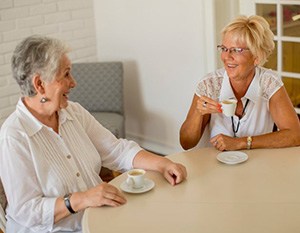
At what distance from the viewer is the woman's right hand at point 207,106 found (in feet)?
7.57

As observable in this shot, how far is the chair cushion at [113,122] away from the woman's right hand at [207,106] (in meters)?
1.32

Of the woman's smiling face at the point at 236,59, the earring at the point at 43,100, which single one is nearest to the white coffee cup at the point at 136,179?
the earring at the point at 43,100

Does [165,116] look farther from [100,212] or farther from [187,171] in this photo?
[100,212]

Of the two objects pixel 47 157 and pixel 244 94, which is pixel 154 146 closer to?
pixel 244 94

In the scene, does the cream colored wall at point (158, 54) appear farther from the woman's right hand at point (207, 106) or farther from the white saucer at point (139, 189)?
the white saucer at point (139, 189)

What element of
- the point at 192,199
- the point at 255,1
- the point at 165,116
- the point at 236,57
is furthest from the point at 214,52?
the point at 192,199

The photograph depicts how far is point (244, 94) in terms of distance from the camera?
8.13 feet

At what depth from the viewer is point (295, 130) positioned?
7.68 ft

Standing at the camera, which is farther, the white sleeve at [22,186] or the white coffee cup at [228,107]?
the white coffee cup at [228,107]

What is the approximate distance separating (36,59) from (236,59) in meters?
0.94

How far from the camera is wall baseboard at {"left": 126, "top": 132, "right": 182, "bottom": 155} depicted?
4.08m

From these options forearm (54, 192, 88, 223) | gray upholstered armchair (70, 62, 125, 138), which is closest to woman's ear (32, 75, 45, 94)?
forearm (54, 192, 88, 223)

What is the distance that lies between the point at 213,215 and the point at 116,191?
35cm

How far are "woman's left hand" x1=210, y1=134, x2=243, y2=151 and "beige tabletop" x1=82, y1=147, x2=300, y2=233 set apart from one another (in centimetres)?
9
